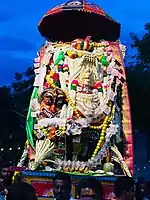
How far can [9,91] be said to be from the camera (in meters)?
30.7

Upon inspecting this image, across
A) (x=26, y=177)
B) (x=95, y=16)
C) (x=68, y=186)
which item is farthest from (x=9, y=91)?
(x=68, y=186)

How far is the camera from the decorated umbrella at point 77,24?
577 inches

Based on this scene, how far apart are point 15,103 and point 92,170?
50.7ft

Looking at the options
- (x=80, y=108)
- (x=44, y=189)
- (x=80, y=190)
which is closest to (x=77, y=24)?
(x=80, y=108)

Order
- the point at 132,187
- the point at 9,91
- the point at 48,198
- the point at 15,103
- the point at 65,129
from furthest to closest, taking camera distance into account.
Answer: the point at 9,91 → the point at 15,103 → the point at 65,129 → the point at 48,198 → the point at 132,187

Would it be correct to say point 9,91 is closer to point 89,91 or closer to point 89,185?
point 89,91

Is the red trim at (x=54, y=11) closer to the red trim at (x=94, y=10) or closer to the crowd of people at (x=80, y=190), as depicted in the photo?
the red trim at (x=94, y=10)

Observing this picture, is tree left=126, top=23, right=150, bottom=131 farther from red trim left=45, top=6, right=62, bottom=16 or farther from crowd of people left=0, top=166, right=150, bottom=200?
crowd of people left=0, top=166, right=150, bottom=200

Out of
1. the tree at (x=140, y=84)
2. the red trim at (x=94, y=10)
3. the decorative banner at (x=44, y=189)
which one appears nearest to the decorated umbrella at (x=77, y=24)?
the red trim at (x=94, y=10)

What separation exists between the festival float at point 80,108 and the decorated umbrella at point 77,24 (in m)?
0.03

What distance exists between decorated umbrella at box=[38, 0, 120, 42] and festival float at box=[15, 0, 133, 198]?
0.09 feet

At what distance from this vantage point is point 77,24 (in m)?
15.2

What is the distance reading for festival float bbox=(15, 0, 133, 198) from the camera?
13430mm

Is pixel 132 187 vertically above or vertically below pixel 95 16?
below
